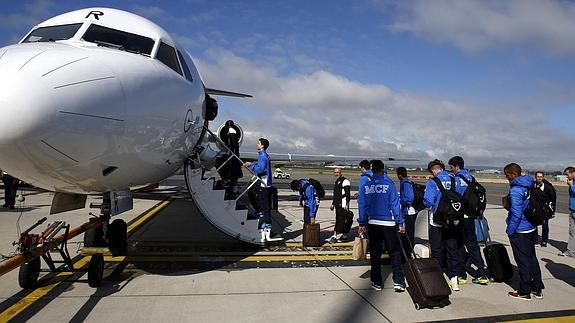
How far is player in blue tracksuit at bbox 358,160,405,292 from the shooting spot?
531cm

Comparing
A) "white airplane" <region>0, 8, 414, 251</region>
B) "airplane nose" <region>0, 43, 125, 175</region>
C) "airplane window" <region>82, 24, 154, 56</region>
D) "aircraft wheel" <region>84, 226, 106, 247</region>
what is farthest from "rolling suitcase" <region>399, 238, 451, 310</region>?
"aircraft wheel" <region>84, 226, 106, 247</region>

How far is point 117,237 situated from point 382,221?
16.2ft

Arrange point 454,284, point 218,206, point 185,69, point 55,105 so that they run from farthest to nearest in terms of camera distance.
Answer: point 218,206
point 185,69
point 454,284
point 55,105

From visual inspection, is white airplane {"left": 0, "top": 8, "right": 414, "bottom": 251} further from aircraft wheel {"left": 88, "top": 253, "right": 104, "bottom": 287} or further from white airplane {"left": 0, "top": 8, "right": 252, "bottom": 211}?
aircraft wheel {"left": 88, "top": 253, "right": 104, "bottom": 287}

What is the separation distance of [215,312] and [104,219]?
10.2ft

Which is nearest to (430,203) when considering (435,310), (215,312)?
(435,310)

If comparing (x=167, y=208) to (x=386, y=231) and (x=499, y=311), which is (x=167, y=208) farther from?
(x=499, y=311)

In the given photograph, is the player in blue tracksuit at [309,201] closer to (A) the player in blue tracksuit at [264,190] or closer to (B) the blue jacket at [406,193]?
(A) the player in blue tracksuit at [264,190]

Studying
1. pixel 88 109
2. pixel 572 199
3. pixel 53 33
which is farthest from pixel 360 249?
pixel 53 33

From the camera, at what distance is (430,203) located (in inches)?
221

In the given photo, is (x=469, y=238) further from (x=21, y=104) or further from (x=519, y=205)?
(x=21, y=104)

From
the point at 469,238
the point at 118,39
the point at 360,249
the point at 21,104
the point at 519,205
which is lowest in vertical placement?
the point at 360,249

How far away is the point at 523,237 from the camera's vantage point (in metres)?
5.18

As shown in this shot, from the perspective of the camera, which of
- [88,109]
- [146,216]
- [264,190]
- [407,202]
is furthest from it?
[146,216]
